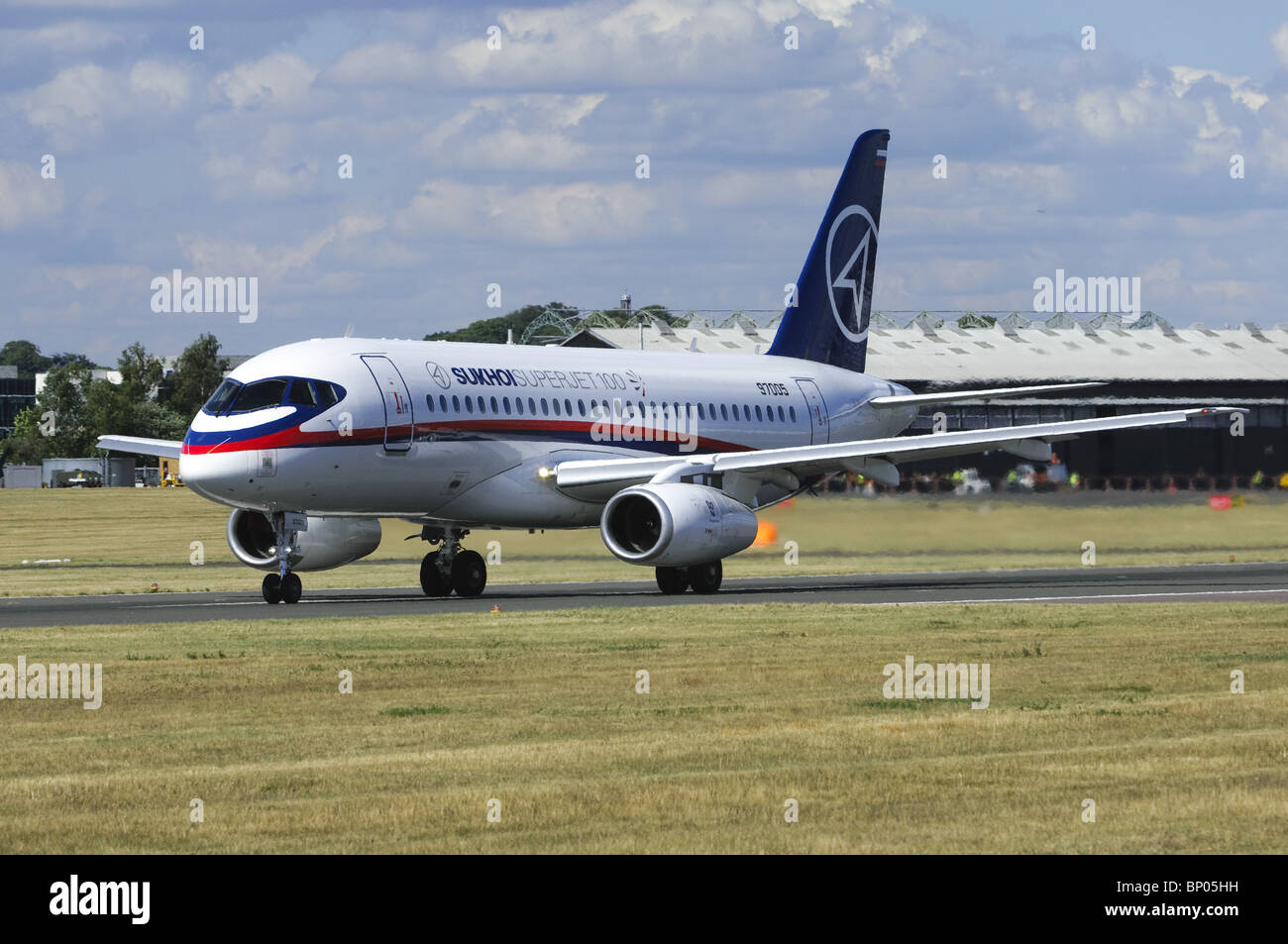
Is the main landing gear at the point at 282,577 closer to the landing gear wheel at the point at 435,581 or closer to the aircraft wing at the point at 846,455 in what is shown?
the landing gear wheel at the point at 435,581

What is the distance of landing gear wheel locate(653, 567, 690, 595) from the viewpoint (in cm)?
3631

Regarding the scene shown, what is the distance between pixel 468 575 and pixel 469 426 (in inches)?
132

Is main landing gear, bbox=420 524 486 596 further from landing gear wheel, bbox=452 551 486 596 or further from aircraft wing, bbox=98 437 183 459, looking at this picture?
aircraft wing, bbox=98 437 183 459

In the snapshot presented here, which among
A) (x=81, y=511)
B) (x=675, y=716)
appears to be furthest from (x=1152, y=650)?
(x=81, y=511)

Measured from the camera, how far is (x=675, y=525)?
34312 mm

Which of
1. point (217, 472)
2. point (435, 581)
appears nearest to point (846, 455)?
point (435, 581)

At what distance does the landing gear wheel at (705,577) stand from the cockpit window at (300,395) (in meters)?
7.63

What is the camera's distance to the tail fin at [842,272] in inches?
1795

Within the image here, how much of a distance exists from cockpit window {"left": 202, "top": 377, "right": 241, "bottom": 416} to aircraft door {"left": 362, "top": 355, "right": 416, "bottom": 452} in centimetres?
223

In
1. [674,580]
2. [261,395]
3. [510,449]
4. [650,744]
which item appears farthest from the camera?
[674,580]

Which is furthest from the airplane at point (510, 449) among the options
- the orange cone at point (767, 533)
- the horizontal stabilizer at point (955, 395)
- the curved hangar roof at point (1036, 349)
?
the curved hangar roof at point (1036, 349)

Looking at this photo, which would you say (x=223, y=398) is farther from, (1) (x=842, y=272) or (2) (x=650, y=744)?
(2) (x=650, y=744)
